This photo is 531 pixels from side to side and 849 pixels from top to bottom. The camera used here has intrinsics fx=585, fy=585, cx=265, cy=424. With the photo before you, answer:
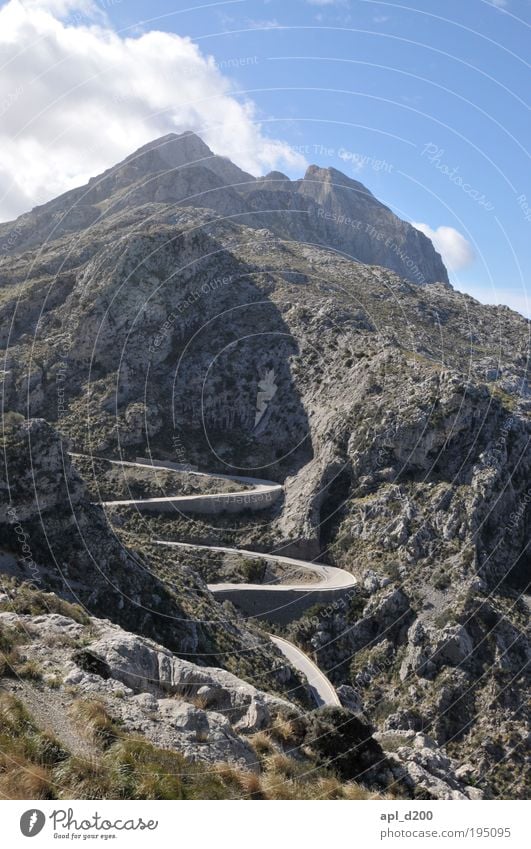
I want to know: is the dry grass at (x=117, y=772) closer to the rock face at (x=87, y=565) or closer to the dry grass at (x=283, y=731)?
the dry grass at (x=283, y=731)

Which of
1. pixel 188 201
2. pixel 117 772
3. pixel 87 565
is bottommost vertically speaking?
pixel 87 565

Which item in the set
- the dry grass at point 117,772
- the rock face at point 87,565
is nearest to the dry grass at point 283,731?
the dry grass at point 117,772

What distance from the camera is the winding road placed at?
44.3 metres

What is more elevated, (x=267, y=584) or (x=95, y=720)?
(x=95, y=720)

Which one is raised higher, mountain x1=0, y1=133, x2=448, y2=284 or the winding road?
mountain x1=0, y1=133, x2=448, y2=284

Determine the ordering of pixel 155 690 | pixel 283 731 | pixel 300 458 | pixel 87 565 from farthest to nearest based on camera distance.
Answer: pixel 300 458 → pixel 87 565 → pixel 155 690 → pixel 283 731

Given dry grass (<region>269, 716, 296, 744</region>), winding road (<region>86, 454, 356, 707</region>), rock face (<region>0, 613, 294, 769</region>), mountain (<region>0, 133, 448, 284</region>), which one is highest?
mountain (<region>0, 133, 448, 284</region>)

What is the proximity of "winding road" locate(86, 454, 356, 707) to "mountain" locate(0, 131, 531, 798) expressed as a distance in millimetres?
1368

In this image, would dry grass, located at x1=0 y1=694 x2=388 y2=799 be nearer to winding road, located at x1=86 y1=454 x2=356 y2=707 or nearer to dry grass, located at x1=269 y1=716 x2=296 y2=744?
dry grass, located at x1=269 y1=716 x2=296 y2=744

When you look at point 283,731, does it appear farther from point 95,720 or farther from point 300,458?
point 300,458

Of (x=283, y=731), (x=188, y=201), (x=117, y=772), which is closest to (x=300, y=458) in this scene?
(x=283, y=731)

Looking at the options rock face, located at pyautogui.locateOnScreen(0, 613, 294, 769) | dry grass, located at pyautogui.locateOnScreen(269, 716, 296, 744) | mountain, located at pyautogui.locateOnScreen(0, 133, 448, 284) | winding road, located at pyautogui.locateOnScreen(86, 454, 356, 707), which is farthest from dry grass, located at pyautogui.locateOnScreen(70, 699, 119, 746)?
mountain, located at pyautogui.locateOnScreen(0, 133, 448, 284)

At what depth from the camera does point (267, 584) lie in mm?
55000

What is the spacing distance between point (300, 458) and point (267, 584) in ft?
68.1
